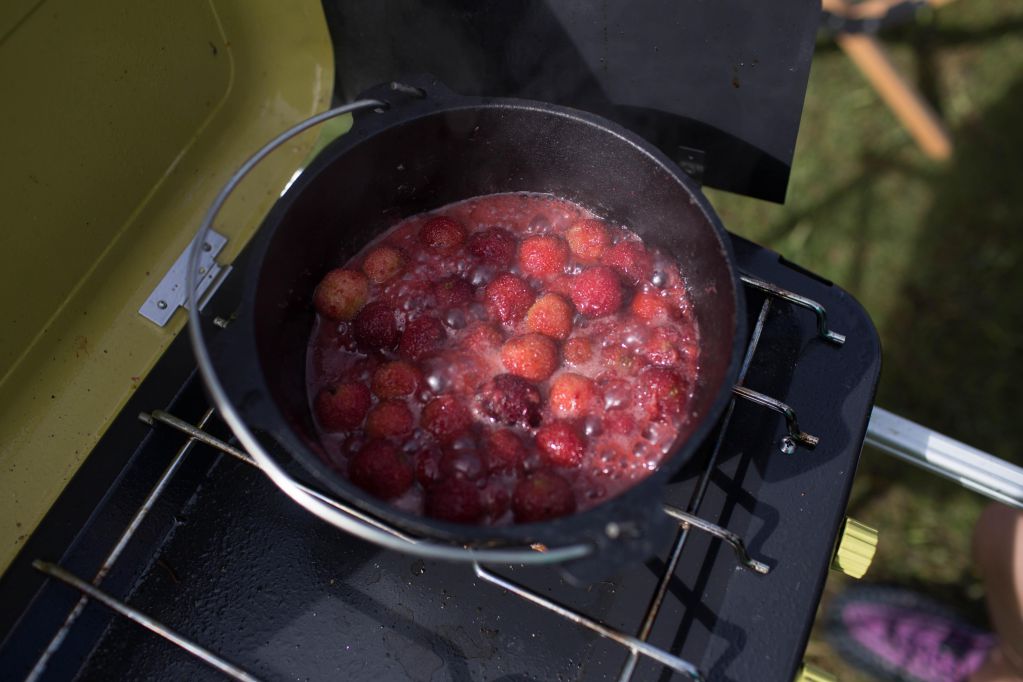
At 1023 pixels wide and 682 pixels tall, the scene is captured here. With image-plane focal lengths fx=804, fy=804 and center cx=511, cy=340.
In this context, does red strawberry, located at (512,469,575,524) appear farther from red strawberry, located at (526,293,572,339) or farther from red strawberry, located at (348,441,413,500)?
red strawberry, located at (526,293,572,339)

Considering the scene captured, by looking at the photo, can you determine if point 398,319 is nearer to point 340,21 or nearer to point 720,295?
point 720,295

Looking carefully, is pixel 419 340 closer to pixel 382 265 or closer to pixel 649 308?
pixel 382 265

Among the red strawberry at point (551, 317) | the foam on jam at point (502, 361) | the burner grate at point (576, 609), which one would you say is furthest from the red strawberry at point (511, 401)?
the burner grate at point (576, 609)

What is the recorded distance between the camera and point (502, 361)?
4.09 ft

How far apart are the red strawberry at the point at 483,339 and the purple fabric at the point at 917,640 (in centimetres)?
127

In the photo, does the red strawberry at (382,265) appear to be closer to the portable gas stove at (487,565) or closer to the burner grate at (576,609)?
the portable gas stove at (487,565)

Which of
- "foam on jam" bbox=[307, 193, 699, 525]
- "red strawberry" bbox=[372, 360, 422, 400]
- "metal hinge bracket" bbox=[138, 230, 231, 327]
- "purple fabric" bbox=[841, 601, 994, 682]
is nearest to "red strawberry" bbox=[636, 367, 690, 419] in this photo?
"foam on jam" bbox=[307, 193, 699, 525]

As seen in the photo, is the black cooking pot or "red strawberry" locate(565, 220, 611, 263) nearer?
the black cooking pot

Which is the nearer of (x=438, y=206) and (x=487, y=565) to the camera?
(x=487, y=565)

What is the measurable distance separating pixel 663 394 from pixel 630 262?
10.2 inches

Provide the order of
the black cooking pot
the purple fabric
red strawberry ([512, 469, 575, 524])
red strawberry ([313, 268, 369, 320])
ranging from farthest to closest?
the purple fabric
red strawberry ([313, 268, 369, 320])
red strawberry ([512, 469, 575, 524])
the black cooking pot

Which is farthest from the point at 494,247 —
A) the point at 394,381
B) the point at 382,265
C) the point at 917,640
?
the point at 917,640

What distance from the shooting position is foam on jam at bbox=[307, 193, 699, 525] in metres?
1.14

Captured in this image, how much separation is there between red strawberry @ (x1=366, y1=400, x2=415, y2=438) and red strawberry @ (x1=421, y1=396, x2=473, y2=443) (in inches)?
1.1
